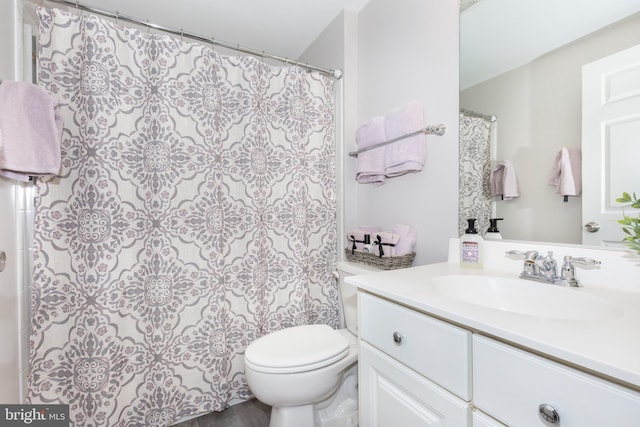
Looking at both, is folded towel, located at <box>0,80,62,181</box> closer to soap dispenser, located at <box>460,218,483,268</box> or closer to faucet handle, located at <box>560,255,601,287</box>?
soap dispenser, located at <box>460,218,483,268</box>

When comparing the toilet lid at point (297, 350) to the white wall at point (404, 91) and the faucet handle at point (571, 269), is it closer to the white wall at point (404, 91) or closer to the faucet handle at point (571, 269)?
the white wall at point (404, 91)

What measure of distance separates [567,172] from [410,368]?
798mm

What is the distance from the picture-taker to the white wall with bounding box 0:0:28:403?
102 cm

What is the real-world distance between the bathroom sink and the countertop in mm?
20

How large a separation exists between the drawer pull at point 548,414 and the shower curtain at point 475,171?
76cm

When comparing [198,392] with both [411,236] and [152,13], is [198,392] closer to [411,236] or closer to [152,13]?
[411,236]

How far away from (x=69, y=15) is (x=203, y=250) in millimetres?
1151

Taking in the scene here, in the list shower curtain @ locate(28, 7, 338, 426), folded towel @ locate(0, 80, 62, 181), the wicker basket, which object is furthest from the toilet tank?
folded towel @ locate(0, 80, 62, 181)

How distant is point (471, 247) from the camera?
113 cm

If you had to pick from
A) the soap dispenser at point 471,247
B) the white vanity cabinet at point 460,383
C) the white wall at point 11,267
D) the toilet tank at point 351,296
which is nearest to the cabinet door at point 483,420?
the white vanity cabinet at point 460,383

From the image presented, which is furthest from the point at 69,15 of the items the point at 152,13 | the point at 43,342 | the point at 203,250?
the point at 43,342

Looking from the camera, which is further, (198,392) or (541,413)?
(198,392)

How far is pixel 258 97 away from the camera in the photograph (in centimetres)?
162

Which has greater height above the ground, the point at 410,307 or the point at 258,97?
the point at 258,97
